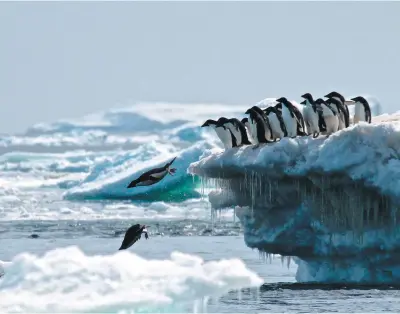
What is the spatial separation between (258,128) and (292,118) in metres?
0.62

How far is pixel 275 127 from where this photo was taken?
827 inches

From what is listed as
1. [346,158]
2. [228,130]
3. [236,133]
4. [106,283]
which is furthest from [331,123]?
[106,283]

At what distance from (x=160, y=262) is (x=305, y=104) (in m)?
3.76

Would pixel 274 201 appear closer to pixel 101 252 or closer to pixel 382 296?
pixel 382 296

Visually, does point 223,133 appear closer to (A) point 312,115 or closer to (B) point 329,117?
(A) point 312,115

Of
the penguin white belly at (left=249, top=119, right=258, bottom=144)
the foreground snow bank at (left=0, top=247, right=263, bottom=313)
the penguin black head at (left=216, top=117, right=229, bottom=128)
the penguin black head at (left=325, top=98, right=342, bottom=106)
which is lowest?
the foreground snow bank at (left=0, top=247, right=263, bottom=313)

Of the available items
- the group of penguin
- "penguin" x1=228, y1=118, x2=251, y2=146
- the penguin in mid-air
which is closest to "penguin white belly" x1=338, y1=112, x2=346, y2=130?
the group of penguin

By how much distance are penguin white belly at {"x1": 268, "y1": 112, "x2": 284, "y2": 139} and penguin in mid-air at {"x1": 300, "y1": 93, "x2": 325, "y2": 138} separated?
465mm

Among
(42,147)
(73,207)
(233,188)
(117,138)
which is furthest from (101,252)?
(117,138)

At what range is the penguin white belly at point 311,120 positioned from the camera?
810 inches

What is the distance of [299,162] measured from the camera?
19234mm

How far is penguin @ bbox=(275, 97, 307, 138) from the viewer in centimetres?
2059

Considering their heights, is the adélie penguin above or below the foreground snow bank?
above

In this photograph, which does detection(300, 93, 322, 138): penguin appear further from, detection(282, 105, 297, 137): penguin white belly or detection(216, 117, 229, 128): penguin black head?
detection(216, 117, 229, 128): penguin black head
